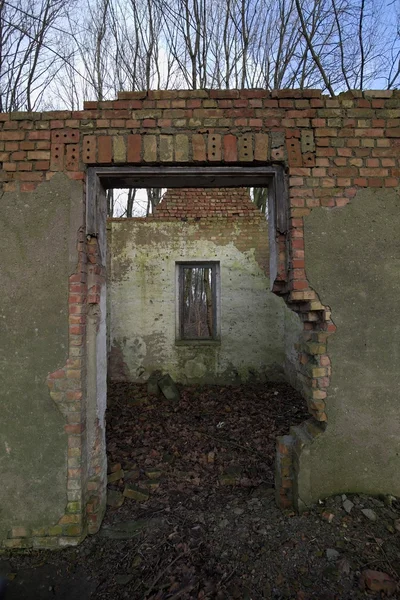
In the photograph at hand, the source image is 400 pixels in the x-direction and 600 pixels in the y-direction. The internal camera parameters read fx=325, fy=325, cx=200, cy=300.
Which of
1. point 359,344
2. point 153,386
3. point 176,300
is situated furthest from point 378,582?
point 176,300

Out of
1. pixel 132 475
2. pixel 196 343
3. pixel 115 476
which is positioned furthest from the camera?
pixel 196 343

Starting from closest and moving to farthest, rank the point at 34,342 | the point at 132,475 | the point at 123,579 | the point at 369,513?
1. the point at 123,579
2. the point at 369,513
3. the point at 34,342
4. the point at 132,475

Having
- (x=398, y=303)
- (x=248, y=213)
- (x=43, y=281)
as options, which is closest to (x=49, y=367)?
(x=43, y=281)

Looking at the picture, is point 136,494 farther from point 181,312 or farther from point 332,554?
point 181,312

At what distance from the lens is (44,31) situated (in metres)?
6.95

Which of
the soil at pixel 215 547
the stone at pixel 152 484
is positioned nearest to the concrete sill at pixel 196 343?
the soil at pixel 215 547

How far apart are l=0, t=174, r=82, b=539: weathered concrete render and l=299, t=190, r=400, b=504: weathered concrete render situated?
6.45ft

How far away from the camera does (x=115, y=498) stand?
307 centimetres

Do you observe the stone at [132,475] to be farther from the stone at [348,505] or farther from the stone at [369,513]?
the stone at [369,513]

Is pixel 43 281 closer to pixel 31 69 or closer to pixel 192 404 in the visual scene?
pixel 192 404

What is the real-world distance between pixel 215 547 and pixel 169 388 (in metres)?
4.08

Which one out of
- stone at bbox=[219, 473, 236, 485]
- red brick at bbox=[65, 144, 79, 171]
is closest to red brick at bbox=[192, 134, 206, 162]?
red brick at bbox=[65, 144, 79, 171]

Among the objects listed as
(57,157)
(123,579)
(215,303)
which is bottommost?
(123,579)

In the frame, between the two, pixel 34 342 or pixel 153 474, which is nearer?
pixel 34 342
